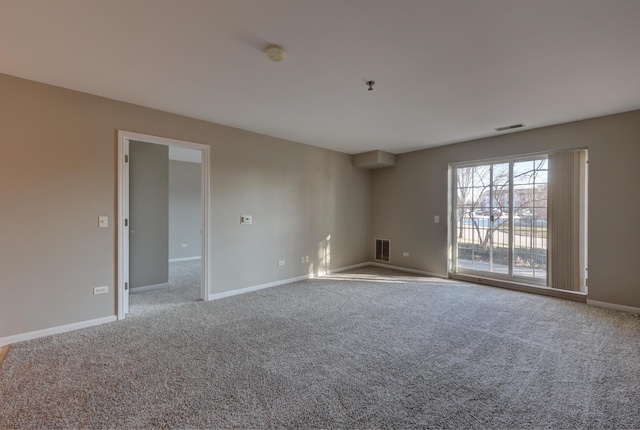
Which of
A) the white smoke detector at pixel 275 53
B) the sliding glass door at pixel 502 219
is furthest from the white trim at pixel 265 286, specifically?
the white smoke detector at pixel 275 53

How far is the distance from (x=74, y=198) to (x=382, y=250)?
5.79 meters

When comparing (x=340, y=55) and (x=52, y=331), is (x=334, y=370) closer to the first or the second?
(x=340, y=55)

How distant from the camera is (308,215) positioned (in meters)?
5.62

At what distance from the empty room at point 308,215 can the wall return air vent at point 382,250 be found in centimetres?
110

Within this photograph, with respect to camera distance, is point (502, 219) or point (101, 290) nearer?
point (101, 290)

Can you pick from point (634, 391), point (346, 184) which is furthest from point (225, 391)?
point (346, 184)

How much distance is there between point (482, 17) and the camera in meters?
1.90

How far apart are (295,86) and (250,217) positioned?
95.3 inches

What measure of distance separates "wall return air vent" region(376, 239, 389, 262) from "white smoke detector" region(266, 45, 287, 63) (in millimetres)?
5162

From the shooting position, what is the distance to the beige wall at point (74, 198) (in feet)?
9.19

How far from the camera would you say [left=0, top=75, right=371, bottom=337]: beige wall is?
2.80 meters

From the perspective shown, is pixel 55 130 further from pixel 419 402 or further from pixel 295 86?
pixel 419 402

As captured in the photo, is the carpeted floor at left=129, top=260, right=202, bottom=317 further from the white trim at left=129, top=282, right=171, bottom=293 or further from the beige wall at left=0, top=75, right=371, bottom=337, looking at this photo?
the beige wall at left=0, top=75, right=371, bottom=337

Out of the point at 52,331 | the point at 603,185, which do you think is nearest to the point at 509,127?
the point at 603,185
